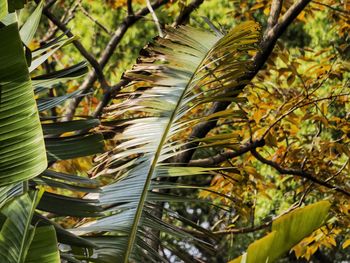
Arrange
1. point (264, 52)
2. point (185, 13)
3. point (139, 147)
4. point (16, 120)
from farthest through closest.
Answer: point (185, 13) < point (264, 52) < point (139, 147) < point (16, 120)

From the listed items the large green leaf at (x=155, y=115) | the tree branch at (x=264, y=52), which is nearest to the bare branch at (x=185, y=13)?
the tree branch at (x=264, y=52)

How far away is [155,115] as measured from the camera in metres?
2.94

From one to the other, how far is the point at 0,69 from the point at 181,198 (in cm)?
95

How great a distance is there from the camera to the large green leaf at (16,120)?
186 cm

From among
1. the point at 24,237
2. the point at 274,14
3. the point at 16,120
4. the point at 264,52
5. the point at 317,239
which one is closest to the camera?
the point at 24,237

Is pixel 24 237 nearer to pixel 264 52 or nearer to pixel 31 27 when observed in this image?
pixel 31 27

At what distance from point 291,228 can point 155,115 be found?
1.30 m

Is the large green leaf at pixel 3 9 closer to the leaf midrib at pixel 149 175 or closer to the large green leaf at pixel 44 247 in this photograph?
the large green leaf at pixel 44 247

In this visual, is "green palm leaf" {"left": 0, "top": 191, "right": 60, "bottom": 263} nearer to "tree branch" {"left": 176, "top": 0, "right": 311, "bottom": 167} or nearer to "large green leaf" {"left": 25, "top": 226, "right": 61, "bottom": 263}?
"large green leaf" {"left": 25, "top": 226, "right": 61, "bottom": 263}

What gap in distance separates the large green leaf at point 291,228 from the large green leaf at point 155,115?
0.71m

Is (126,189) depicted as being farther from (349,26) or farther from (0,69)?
(349,26)

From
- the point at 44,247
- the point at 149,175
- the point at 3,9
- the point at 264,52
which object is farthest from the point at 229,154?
the point at 44,247

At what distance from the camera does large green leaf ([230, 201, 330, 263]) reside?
5.49 ft

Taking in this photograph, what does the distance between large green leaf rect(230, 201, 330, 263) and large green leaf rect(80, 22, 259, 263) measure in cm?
71
